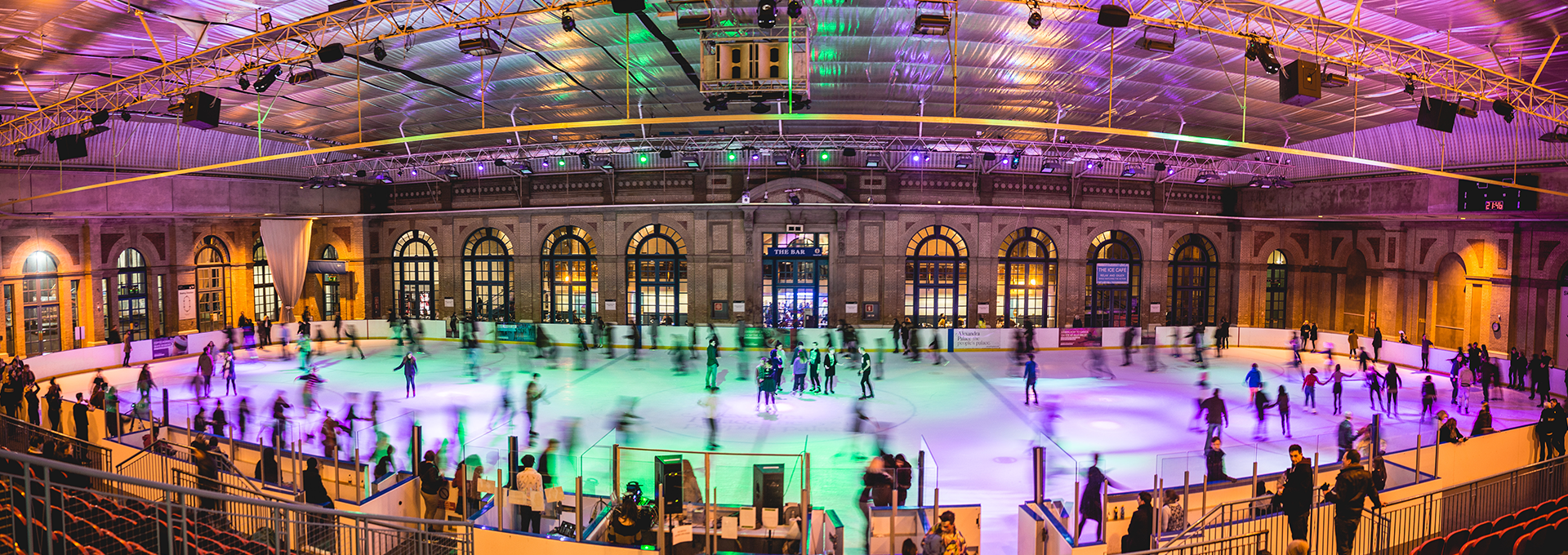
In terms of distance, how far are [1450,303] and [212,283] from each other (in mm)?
44412

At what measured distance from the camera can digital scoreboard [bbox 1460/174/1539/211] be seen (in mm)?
20656

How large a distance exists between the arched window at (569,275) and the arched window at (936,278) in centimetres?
1226

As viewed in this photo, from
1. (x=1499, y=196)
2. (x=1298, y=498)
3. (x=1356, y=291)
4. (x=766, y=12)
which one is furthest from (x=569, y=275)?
(x=1356, y=291)

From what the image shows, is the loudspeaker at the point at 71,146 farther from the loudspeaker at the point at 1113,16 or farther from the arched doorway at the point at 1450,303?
the arched doorway at the point at 1450,303

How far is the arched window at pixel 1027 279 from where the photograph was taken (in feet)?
91.1

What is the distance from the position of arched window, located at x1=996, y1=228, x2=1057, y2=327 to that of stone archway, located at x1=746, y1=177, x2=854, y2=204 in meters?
6.78

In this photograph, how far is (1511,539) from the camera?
7.73 metres

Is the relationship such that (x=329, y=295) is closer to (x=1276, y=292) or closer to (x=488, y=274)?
(x=488, y=274)

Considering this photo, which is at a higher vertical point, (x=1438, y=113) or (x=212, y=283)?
(x=1438, y=113)

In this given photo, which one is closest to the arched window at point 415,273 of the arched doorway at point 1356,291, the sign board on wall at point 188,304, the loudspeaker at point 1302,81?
the sign board on wall at point 188,304

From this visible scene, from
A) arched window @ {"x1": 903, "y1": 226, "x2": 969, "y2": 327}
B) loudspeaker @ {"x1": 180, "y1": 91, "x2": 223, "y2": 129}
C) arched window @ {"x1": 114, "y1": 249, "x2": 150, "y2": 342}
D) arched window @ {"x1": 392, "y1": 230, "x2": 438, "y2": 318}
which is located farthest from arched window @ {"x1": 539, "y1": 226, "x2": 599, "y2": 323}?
loudspeaker @ {"x1": 180, "y1": 91, "x2": 223, "y2": 129}

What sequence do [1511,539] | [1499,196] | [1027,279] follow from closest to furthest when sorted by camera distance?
[1511,539] → [1499,196] → [1027,279]

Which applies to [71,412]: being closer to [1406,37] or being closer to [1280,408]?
[1280,408]

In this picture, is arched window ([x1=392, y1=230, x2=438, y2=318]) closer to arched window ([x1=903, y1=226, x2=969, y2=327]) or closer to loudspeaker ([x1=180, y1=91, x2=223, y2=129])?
loudspeaker ([x1=180, y1=91, x2=223, y2=129])
